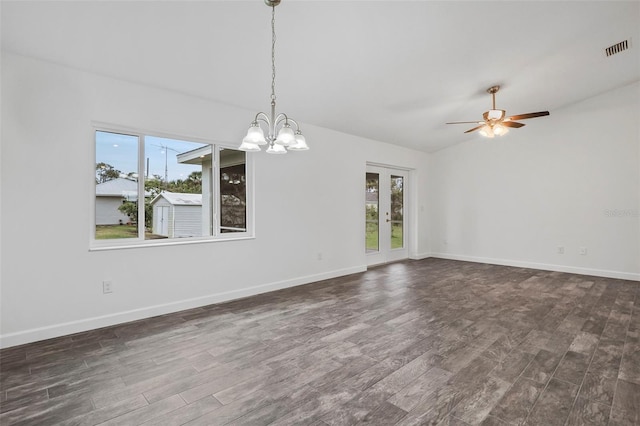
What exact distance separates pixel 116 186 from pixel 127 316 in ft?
4.62

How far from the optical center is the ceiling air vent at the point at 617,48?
408 cm

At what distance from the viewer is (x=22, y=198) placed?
114 inches

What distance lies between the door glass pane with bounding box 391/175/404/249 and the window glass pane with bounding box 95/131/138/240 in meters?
5.29

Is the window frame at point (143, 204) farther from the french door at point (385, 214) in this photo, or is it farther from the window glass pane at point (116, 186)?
the french door at point (385, 214)

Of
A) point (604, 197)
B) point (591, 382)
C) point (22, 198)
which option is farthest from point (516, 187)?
point (22, 198)

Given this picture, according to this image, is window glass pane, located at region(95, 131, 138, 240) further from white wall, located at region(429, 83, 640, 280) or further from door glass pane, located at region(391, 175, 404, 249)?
white wall, located at region(429, 83, 640, 280)

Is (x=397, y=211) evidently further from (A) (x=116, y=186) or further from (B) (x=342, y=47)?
(A) (x=116, y=186)

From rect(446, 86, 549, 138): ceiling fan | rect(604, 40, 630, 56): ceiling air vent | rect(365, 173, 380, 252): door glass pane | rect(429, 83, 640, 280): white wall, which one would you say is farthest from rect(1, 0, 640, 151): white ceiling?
rect(365, 173, 380, 252): door glass pane

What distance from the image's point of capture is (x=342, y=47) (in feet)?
11.0

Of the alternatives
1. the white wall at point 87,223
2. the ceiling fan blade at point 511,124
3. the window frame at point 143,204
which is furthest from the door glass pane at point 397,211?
the window frame at point 143,204

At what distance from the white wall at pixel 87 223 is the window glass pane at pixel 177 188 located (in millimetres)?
227

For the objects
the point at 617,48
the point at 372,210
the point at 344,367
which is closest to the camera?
the point at 344,367

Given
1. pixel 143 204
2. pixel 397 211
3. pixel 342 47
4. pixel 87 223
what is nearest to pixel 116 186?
pixel 143 204

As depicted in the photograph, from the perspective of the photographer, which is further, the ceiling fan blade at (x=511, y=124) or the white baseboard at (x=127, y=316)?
the ceiling fan blade at (x=511, y=124)
